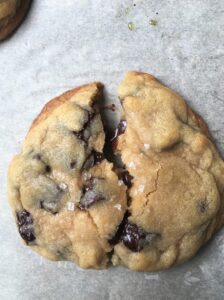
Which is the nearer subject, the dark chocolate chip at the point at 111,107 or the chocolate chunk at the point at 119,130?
the chocolate chunk at the point at 119,130

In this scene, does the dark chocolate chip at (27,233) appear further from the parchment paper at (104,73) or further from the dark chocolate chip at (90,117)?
the dark chocolate chip at (90,117)

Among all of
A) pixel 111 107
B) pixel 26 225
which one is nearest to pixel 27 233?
pixel 26 225

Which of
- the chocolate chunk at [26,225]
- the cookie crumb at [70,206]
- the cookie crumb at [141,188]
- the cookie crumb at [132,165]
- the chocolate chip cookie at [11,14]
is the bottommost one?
the chocolate chunk at [26,225]

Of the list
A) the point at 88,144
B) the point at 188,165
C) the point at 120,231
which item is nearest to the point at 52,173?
the point at 88,144

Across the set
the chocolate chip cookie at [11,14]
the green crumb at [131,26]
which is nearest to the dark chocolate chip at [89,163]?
the green crumb at [131,26]

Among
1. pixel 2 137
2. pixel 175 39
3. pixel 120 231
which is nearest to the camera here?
pixel 120 231

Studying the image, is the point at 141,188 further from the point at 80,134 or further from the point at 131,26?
the point at 131,26

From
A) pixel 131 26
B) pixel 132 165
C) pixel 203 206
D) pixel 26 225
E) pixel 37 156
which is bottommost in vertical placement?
pixel 203 206

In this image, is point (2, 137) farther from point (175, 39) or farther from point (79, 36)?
point (175, 39)
